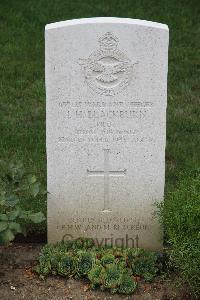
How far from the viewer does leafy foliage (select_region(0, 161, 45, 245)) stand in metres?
4.54

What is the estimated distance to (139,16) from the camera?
32.6 ft

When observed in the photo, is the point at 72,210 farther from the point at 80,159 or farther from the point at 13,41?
the point at 13,41

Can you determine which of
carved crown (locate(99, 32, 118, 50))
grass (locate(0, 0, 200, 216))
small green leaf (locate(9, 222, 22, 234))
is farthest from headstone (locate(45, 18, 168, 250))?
grass (locate(0, 0, 200, 216))

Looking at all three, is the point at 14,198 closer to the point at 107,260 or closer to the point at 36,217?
the point at 36,217

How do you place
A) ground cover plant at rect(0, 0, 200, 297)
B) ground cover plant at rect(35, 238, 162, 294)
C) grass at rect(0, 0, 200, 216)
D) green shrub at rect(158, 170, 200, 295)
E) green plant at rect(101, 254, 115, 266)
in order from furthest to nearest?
grass at rect(0, 0, 200, 216)
green plant at rect(101, 254, 115, 266)
ground cover plant at rect(35, 238, 162, 294)
ground cover plant at rect(0, 0, 200, 297)
green shrub at rect(158, 170, 200, 295)

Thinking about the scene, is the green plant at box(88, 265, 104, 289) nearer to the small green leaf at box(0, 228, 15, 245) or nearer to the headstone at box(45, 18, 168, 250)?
the headstone at box(45, 18, 168, 250)

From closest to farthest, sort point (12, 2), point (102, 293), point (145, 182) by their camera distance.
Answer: point (102, 293) → point (145, 182) → point (12, 2)

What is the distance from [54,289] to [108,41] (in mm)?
1610

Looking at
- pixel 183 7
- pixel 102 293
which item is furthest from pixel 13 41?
pixel 102 293

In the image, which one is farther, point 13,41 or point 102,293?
point 13,41

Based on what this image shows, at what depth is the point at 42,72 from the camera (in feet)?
27.3

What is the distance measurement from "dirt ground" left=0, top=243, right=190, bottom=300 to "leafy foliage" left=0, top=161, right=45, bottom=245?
29 cm

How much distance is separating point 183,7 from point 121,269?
6.51 meters

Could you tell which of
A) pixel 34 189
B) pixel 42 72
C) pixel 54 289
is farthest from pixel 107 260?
pixel 42 72
